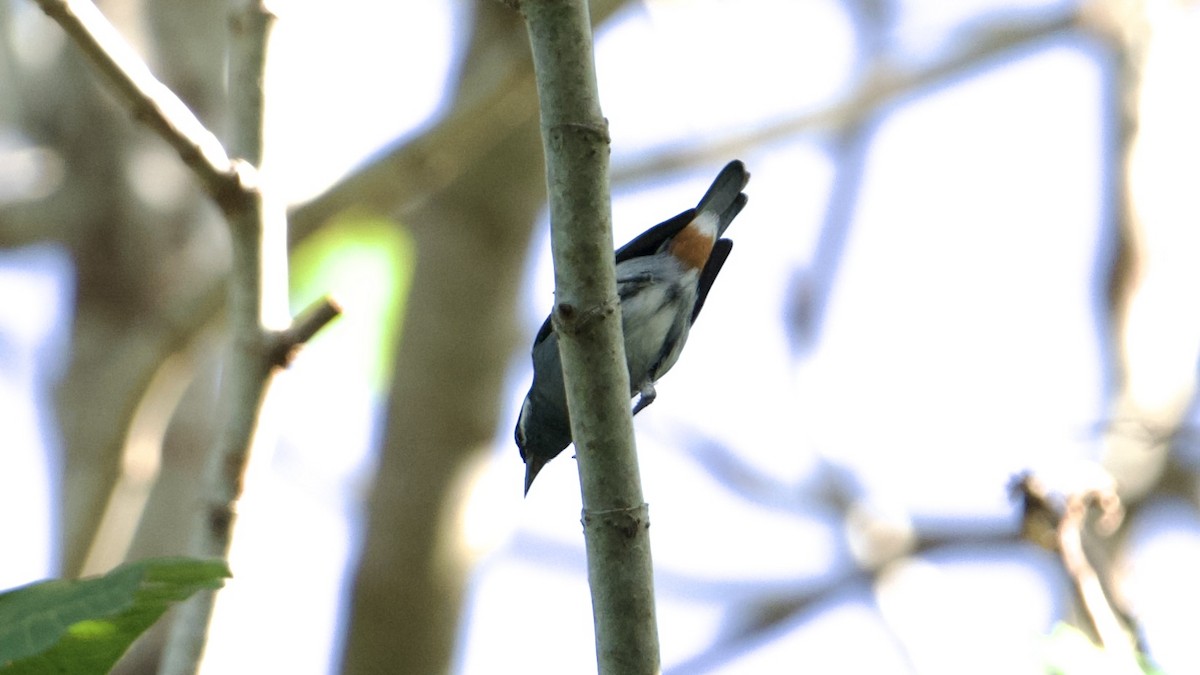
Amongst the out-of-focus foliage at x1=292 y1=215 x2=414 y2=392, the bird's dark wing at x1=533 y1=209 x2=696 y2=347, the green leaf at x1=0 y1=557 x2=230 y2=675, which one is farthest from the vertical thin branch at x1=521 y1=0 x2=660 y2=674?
the out-of-focus foliage at x1=292 y1=215 x2=414 y2=392

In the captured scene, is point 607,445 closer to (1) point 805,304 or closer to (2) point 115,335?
(2) point 115,335

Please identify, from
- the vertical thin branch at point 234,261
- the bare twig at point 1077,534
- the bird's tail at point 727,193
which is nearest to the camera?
the vertical thin branch at point 234,261

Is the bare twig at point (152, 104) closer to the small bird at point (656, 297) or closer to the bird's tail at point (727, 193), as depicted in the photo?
the small bird at point (656, 297)

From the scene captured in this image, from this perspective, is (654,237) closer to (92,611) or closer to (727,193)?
(727,193)

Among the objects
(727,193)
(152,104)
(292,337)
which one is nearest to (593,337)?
(292,337)

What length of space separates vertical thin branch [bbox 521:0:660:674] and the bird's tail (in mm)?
1973

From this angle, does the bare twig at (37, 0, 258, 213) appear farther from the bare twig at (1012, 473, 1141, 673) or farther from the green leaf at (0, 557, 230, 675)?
the bare twig at (1012, 473, 1141, 673)

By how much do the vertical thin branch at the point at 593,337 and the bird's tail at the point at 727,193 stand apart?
197 centimetres

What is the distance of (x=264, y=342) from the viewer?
2.66 metres

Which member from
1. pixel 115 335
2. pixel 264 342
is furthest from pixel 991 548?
pixel 264 342

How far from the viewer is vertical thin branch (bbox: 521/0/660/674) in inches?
82.7

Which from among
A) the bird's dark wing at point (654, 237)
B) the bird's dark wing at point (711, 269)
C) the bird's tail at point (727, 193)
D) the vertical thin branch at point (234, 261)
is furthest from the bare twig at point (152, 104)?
the bird's dark wing at point (711, 269)

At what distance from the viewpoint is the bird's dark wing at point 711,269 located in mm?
4250

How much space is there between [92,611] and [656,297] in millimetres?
2366
